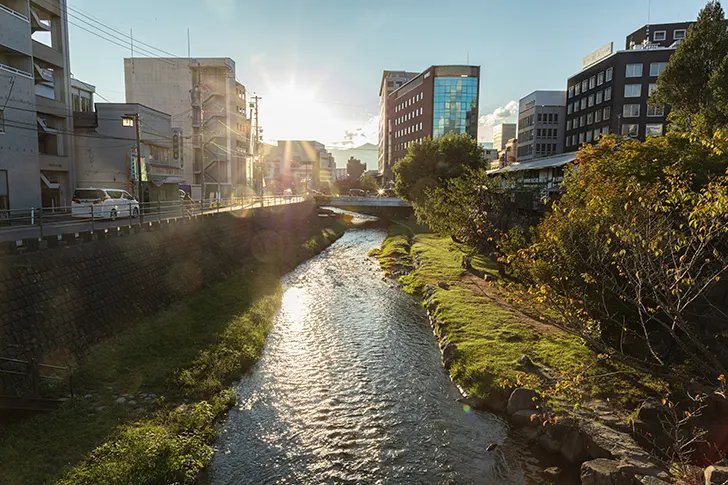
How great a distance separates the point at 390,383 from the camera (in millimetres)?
16734

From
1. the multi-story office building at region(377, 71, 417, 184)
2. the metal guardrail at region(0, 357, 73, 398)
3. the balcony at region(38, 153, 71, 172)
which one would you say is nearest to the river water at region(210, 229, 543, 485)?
Result: the metal guardrail at region(0, 357, 73, 398)

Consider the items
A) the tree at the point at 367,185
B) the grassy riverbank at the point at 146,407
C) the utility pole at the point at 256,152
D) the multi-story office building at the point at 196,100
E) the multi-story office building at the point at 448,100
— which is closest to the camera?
the grassy riverbank at the point at 146,407

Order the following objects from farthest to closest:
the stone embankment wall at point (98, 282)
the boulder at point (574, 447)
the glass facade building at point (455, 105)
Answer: the glass facade building at point (455, 105) < the stone embankment wall at point (98, 282) < the boulder at point (574, 447)

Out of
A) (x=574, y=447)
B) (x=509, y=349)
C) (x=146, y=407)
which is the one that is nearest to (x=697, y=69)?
(x=509, y=349)

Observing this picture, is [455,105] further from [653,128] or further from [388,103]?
[653,128]

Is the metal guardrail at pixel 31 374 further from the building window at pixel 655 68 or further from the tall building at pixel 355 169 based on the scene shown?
the tall building at pixel 355 169

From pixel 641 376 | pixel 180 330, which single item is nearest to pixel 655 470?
pixel 641 376

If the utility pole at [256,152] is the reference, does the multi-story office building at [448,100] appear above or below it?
above

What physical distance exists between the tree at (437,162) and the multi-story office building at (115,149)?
99.0 ft

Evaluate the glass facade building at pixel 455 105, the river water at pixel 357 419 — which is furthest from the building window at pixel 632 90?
the river water at pixel 357 419

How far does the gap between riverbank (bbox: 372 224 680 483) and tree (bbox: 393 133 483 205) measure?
2893 cm

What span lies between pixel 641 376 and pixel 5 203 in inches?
1714

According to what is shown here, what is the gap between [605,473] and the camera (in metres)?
10.4

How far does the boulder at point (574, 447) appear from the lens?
11984mm
